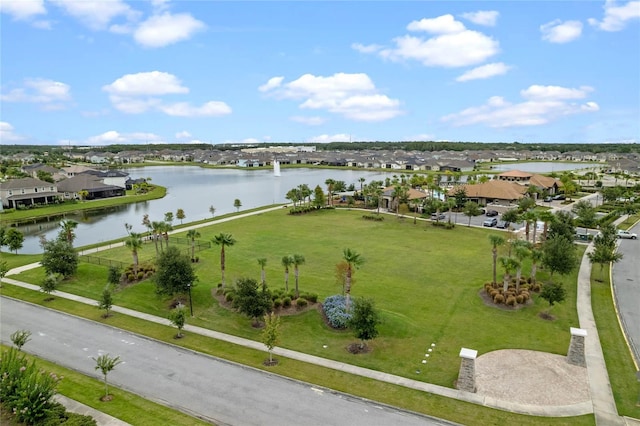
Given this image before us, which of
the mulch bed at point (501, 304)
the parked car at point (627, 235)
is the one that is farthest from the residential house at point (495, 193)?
the mulch bed at point (501, 304)

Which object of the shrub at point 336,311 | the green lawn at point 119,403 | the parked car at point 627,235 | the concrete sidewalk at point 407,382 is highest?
the parked car at point 627,235

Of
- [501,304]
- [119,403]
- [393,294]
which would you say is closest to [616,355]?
[501,304]

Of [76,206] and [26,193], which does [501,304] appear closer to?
[76,206]

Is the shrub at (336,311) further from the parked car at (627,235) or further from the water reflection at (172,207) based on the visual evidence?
the parked car at (627,235)

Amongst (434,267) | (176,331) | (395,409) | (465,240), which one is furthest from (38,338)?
(465,240)

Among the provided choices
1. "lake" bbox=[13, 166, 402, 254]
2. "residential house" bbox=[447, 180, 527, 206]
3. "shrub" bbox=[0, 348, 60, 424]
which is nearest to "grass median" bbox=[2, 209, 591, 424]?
"shrub" bbox=[0, 348, 60, 424]

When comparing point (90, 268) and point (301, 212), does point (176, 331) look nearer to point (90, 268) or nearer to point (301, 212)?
point (90, 268)

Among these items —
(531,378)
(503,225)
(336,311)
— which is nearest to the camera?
(531,378)
